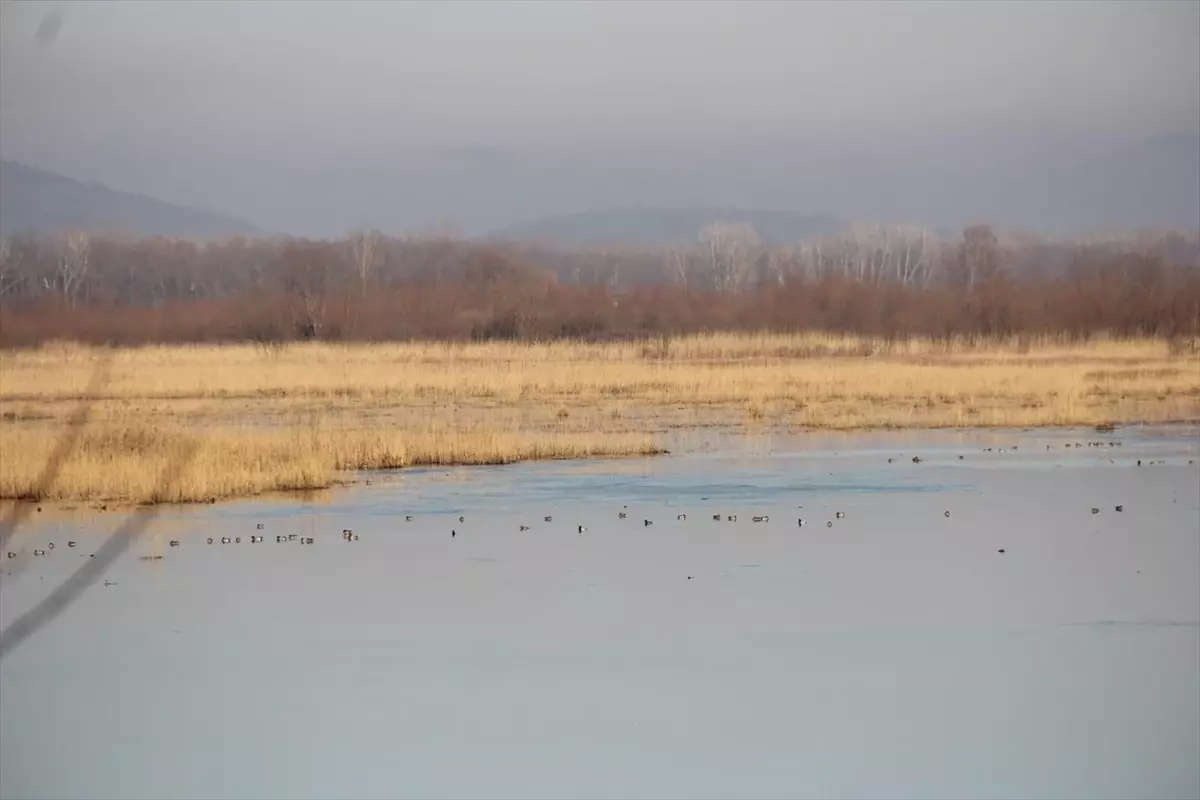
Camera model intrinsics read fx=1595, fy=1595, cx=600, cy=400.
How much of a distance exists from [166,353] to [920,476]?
14.3 metres

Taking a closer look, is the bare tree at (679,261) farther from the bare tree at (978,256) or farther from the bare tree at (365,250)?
the bare tree at (365,250)

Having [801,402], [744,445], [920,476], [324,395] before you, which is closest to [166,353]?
[324,395]

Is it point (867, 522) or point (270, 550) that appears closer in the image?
point (270, 550)

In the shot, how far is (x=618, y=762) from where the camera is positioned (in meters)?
5.36

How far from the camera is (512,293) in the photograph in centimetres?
2712

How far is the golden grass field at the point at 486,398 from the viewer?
11.8 meters

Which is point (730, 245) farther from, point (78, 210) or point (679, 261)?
point (78, 210)

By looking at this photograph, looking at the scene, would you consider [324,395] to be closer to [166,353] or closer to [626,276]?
[166,353]

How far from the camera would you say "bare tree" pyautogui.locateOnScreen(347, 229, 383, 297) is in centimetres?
2623

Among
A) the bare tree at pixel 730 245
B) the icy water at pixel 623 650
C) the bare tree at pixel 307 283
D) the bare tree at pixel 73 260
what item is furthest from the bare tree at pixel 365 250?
the icy water at pixel 623 650

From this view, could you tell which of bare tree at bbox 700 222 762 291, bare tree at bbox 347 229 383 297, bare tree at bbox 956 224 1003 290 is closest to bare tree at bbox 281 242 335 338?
bare tree at bbox 347 229 383 297

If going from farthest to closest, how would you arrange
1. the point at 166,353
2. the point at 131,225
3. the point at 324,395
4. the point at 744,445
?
the point at 166,353, the point at 131,225, the point at 324,395, the point at 744,445

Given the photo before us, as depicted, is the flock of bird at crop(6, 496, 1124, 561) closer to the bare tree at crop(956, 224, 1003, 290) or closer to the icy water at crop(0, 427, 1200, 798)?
the icy water at crop(0, 427, 1200, 798)

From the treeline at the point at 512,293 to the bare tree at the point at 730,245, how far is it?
14.9 feet
